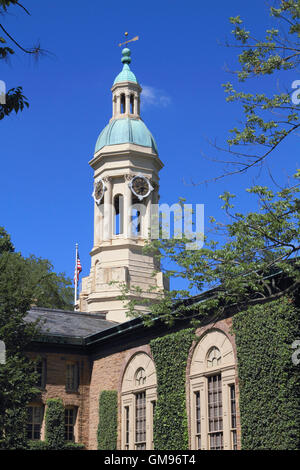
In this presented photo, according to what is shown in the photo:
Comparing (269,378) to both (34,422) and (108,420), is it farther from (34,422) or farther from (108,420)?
(34,422)

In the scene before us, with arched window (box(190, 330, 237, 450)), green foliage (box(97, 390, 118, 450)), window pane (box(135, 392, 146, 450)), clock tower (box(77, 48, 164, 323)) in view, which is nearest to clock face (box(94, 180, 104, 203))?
clock tower (box(77, 48, 164, 323))

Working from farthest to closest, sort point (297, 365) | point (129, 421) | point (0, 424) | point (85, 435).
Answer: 1. point (85, 435)
2. point (129, 421)
3. point (0, 424)
4. point (297, 365)

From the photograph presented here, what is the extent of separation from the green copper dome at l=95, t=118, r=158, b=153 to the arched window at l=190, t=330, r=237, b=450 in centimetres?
2276

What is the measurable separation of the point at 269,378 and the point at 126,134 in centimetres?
2779

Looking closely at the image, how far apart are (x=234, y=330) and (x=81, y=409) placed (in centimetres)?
1282

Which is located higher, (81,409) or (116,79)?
(116,79)

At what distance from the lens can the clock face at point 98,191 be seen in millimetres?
47434

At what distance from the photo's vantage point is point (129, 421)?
106 feet

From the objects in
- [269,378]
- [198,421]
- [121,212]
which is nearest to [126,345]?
[198,421]

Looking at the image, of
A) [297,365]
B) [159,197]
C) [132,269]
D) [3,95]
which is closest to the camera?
[3,95]

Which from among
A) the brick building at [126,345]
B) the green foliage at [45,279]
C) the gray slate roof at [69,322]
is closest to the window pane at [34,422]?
the brick building at [126,345]

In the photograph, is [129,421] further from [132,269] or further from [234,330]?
[132,269]
